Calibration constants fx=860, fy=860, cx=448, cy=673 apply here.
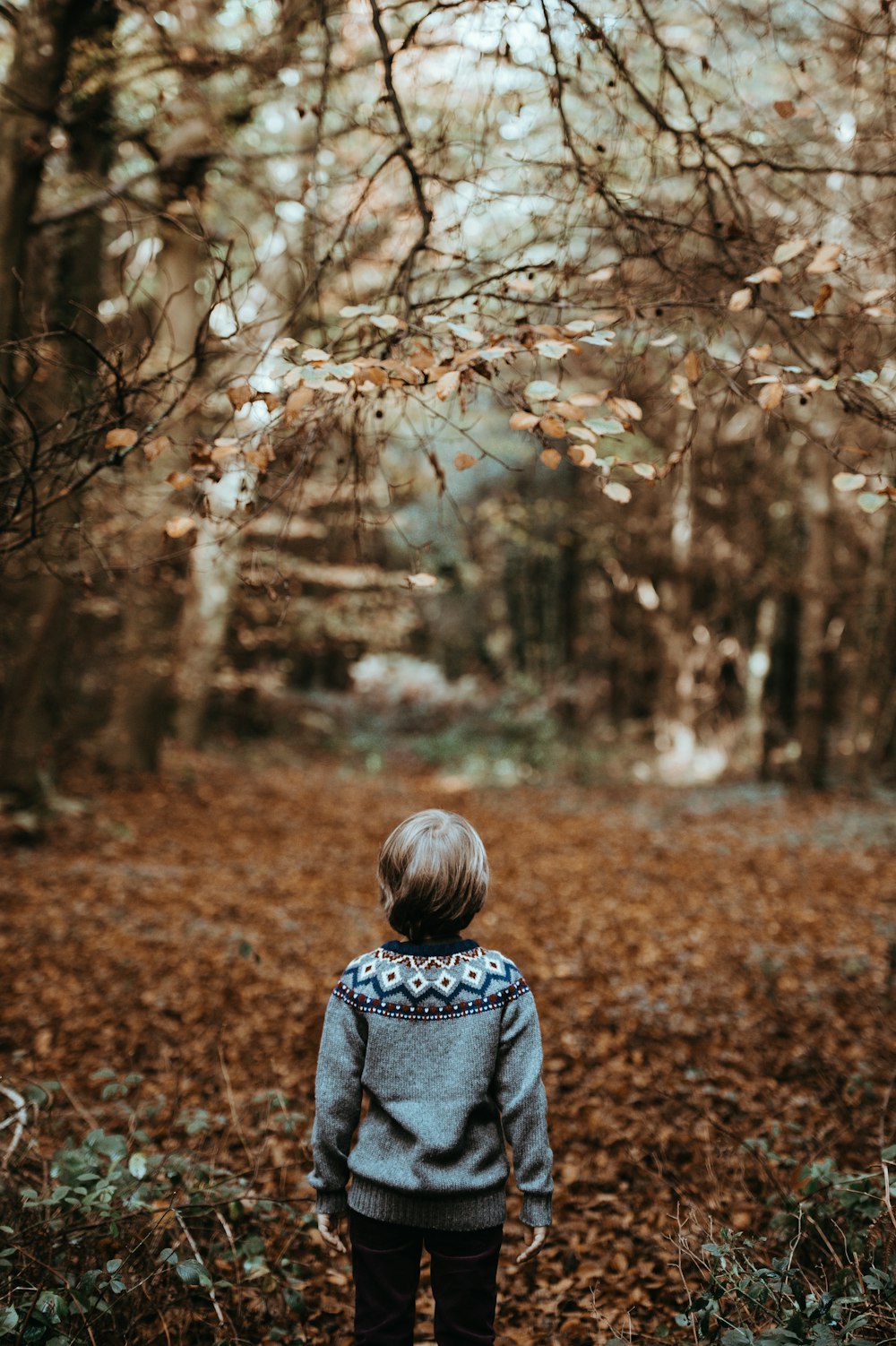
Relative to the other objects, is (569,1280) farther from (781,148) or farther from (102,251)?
(102,251)

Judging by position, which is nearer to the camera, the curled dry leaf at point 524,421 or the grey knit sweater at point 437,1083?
the grey knit sweater at point 437,1083

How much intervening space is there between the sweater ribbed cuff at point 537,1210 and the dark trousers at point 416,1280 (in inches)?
3.6

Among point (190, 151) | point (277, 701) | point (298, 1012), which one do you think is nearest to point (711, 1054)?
point (298, 1012)

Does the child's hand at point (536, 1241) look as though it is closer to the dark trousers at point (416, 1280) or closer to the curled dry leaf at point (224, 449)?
the dark trousers at point (416, 1280)

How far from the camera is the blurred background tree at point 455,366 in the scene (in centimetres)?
307

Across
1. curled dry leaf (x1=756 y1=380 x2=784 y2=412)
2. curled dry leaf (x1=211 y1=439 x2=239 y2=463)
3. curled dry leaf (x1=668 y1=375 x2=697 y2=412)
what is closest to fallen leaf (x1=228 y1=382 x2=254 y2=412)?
curled dry leaf (x1=211 y1=439 x2=239 y2=463)

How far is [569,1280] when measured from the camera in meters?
3.19

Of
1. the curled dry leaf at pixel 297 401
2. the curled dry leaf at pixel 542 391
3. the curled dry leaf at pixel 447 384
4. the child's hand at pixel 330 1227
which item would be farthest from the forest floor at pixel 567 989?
the curled dry leaf at pixel 542 391

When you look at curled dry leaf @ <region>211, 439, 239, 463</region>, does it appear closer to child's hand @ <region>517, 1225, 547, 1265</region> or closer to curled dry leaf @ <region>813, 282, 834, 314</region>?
curled dry leaf @ <region>813, 282, 834, 314</region>

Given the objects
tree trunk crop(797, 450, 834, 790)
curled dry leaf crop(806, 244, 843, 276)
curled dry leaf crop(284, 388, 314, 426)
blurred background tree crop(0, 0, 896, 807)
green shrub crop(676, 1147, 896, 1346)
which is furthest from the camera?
tree trunk crop(797, 450, 834, 790)

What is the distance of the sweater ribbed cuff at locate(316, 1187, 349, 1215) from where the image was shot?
2.24 meters

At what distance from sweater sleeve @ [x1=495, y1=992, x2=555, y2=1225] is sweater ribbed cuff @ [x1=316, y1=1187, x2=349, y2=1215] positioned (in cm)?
48

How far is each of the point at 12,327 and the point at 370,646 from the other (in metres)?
11.9

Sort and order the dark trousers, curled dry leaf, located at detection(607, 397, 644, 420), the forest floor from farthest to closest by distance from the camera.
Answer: the forest floor, curled dry leaf, located at detection(607, 397, 644, 420), the dark trousers
